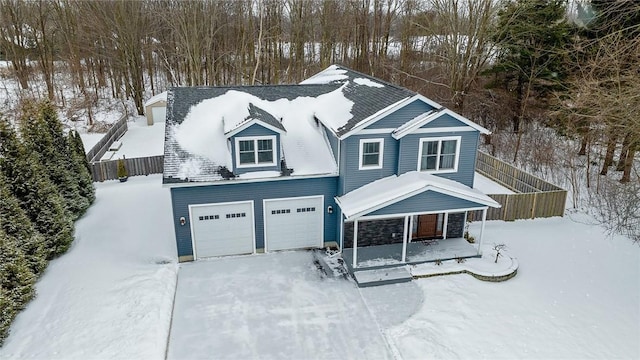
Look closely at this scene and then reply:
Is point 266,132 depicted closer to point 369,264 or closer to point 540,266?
point 369,264

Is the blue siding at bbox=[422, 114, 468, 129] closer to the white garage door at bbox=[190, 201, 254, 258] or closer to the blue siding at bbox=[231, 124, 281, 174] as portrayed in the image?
the blue siding at bbox=[231, 124, 281, 174]

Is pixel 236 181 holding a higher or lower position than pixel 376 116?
lower

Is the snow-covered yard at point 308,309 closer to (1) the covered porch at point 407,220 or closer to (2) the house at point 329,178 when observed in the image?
(2) the house at point 329,178

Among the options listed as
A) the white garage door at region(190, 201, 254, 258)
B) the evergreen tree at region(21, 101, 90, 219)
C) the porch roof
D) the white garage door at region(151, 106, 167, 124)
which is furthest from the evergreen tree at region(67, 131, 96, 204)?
the white garage door at region(151, 106, 167, 124)

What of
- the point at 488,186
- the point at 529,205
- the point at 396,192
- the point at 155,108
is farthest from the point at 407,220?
the point at 155,108

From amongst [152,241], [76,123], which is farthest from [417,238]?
[76,123]

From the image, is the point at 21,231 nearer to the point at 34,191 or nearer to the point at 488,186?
the point at 34,191
